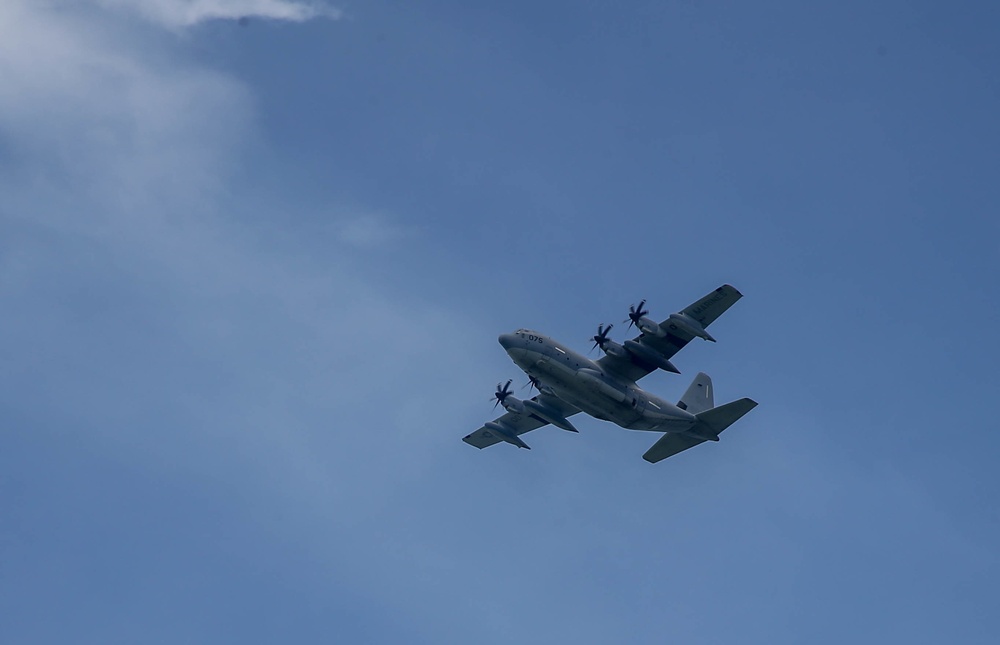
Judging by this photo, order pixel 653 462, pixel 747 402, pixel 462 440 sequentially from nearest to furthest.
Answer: pixel 747 402 < pixel 653 462 < pixel 462 440

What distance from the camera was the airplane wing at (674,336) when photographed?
214 feet

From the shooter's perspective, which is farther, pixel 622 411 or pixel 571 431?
pixel 571 431

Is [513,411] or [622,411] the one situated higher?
[513,411]

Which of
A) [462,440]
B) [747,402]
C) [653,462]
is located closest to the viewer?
[747,402]

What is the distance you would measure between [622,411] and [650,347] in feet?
13.5

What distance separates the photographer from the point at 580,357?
222 feet

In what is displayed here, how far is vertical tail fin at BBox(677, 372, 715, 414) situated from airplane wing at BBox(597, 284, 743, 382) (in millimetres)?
5963

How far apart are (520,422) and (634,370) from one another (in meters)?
10.7

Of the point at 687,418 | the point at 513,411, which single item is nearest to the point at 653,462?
the point at 687,418

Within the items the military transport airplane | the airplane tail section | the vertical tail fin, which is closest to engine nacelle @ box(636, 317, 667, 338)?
the military transport airplane

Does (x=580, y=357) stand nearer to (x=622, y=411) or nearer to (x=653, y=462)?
(x=622, y=411)

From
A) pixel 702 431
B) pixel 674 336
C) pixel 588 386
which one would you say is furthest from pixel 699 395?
pixel 588 386

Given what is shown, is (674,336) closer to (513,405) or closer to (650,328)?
(650,328)

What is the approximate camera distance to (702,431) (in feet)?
226
